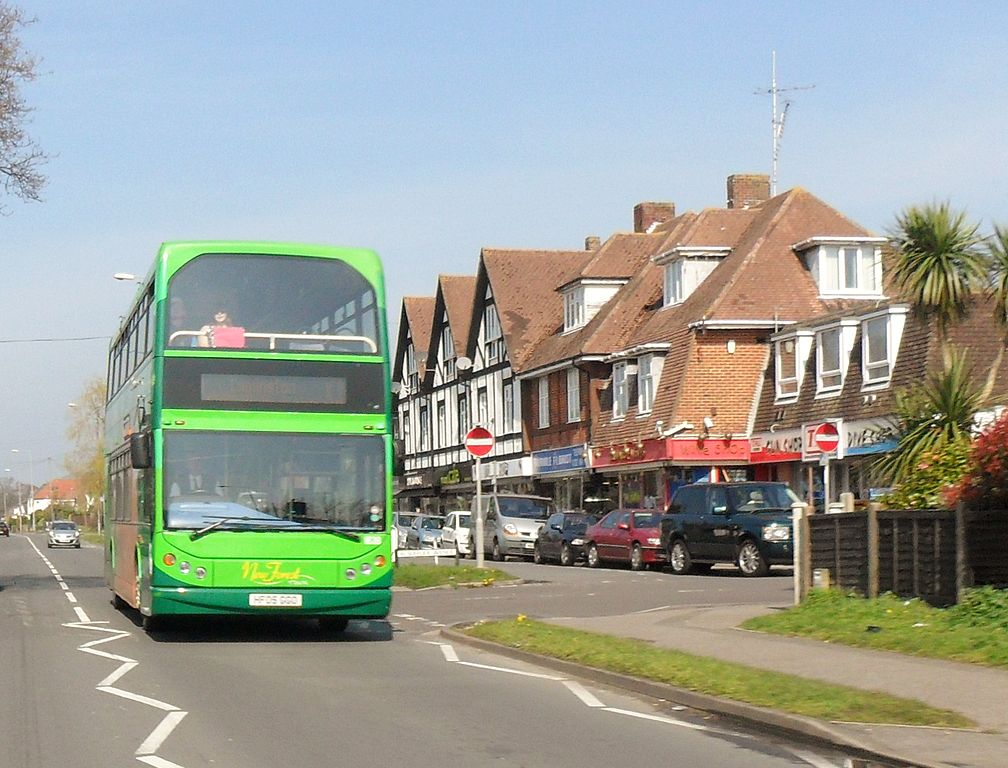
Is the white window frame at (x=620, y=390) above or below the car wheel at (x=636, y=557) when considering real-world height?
above

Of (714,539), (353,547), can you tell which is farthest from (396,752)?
(714,539)

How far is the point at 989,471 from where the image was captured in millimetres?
16469

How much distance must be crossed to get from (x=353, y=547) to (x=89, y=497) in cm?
10803

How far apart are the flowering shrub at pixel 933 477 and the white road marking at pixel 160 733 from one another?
32.4 ft

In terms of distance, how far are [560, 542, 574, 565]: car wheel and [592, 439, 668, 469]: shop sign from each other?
5.16 m

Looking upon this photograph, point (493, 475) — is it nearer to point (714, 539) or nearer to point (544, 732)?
point (714, 539)

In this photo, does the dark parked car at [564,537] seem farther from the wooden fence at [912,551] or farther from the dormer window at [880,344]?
the wooden fence at [912,551]

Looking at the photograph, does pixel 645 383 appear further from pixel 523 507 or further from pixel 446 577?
pixel 446 577

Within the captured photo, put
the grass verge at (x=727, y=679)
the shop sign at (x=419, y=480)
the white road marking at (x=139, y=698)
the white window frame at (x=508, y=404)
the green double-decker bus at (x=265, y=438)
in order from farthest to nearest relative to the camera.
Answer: the shop sign at (x=419, y=480) → the white window frame at (x=508, y=404) → the green double-decker bus at (x=265, y=438) → the white road marking at (x=139, y=698) → the grass verge at (x=727, y=679)

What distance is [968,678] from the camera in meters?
13.0

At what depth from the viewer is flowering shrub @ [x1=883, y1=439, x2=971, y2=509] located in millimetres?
18453

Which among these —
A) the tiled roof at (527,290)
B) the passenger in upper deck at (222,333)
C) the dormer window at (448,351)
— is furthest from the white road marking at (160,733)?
the dormer window at (448,351)

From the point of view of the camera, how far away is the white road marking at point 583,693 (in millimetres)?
12620

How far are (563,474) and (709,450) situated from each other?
38.6 ft
